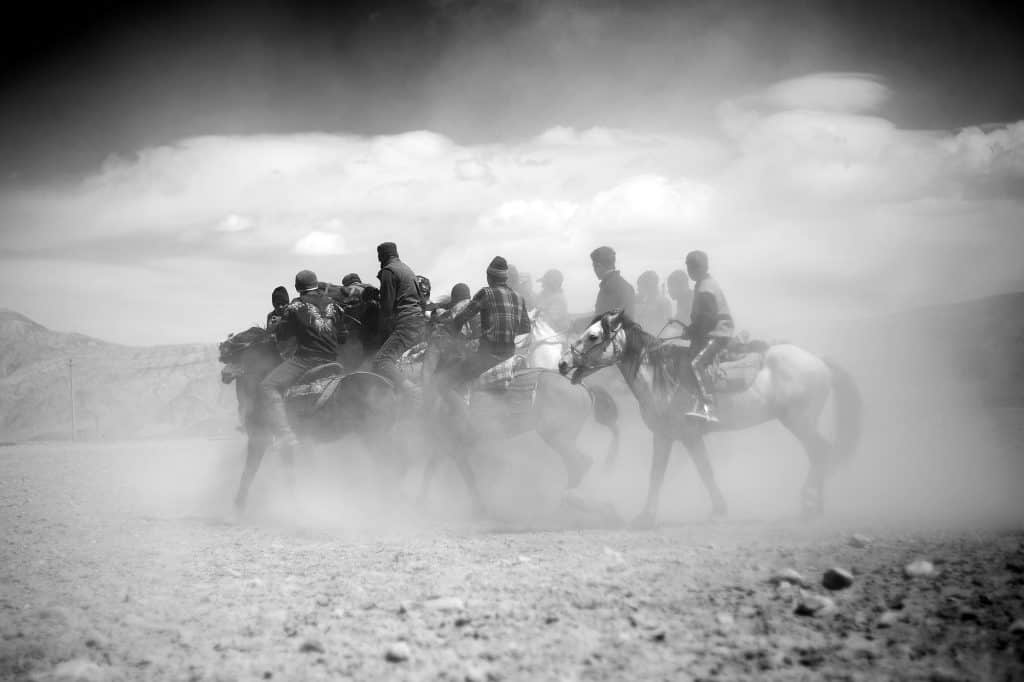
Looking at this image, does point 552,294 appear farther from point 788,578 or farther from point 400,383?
point 788,578

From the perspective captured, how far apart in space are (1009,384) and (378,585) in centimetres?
2442

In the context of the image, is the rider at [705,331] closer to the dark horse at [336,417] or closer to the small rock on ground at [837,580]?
the small rock on ground at [837,580]

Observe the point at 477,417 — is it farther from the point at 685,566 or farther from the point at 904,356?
the point at 904,356

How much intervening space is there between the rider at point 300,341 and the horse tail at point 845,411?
6129 millimetres

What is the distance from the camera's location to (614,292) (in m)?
9.62

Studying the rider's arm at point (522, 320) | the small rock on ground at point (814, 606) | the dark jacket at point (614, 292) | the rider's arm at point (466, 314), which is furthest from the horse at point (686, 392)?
the small rock on ground at point (814, 606)

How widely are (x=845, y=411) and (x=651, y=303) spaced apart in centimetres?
526

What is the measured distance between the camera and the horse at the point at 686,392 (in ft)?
24.6

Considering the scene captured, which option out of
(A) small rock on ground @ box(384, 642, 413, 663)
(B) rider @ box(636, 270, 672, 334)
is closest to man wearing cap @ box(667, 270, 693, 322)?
(B) rider @ box(636, 270, 672, 334)

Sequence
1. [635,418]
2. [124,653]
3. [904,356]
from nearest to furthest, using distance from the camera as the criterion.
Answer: [124,653] → [635,418] → [904,356]

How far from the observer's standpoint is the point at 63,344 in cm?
6000

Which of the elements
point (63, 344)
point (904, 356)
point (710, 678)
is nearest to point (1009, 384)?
point (904, 356)

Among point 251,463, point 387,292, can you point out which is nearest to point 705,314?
point 387,292

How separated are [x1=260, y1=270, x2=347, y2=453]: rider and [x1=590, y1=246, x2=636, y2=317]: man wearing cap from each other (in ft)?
11.7
